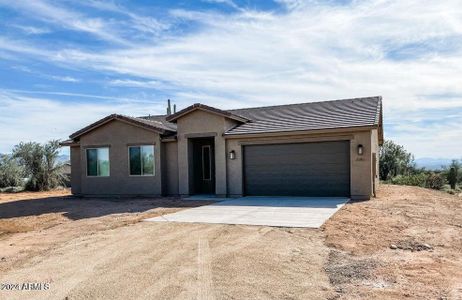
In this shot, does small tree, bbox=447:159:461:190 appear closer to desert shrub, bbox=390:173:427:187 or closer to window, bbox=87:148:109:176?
desert shrub, bbox=390:173:427:187

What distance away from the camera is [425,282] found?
5.73 metres

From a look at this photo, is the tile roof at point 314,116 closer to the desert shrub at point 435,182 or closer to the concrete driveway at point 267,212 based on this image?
the concrete driveway at point 267,212

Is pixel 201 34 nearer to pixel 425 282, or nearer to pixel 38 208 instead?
pixel 38 208

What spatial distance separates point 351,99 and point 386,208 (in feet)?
25.4

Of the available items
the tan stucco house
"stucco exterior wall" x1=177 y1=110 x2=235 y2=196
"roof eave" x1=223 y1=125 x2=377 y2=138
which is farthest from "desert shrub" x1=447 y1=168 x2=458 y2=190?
"stucco exterior wall" x1=177 y1=110 x2=235 y2=196

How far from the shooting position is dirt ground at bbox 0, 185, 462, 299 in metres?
5.61

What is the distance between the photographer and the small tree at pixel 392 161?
100 feet

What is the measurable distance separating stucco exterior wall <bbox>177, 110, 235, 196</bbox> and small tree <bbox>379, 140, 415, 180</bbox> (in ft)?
55.6

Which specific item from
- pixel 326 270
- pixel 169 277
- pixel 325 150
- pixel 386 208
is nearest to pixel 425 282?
pixel 326 270

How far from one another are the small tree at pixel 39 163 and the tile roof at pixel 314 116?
14.6 meters

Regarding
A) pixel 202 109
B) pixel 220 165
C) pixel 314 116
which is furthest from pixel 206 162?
pixel 314 116

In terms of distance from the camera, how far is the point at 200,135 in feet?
58.3

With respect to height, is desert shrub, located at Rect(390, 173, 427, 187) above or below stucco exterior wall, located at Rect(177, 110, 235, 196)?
below

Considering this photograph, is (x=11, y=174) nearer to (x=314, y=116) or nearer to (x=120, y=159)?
(x=120, y=159)
